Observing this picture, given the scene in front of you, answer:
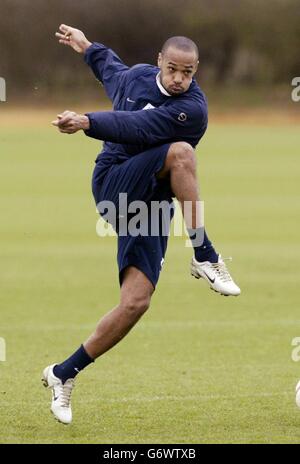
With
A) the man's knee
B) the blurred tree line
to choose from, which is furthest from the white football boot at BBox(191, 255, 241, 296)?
the blurred tree line

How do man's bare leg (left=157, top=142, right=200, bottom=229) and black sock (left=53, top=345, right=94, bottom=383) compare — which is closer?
man's bare leg (left=157, top=142, right=200, bottom=229)

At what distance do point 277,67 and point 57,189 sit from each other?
94.2ft

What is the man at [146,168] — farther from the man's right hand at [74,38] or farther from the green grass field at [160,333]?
the green grass field at [160,333]

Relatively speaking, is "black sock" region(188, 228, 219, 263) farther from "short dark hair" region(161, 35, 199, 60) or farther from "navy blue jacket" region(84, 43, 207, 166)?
"short dark hair" region(161, 35, 199, 60)

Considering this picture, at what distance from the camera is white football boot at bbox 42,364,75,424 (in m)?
8.84

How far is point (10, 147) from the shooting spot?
153 ft

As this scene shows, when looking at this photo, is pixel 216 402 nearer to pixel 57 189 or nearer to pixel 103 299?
pixel 103 299

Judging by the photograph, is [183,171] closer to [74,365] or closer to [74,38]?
[74,365]

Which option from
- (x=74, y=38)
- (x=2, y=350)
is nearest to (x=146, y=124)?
(x=74, y=38)

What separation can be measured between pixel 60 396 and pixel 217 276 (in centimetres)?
155

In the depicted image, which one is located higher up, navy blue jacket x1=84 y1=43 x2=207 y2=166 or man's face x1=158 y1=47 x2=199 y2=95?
man's face x1=158 y1=47 x2=199 y2=95

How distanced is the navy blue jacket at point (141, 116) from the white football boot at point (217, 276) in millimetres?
954

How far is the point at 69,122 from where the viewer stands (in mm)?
8172

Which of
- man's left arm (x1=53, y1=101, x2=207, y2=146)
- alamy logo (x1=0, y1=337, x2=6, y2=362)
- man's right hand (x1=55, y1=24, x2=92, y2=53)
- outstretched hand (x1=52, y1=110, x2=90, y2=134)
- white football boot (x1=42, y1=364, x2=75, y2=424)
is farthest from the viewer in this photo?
alamy logo (x1=0, y1=337, x2=6, y2=362)
